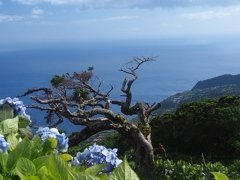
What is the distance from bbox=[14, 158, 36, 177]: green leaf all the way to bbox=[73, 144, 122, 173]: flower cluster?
769 millimetres

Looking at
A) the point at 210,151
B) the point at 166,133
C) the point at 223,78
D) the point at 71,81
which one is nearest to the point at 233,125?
the point at 210,151

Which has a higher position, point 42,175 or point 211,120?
point 42,175

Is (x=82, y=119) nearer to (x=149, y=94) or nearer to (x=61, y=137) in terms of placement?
(x=61, y=137)

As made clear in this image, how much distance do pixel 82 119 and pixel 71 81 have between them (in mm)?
3316

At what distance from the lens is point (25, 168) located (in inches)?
79.5

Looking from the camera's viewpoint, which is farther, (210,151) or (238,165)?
(210,151)

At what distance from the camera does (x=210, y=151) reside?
19.6m

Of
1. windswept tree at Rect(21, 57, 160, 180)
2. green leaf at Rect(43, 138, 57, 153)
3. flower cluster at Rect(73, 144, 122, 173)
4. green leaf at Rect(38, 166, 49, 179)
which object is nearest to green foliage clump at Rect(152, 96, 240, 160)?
windswept tree at Rect(21, 57, 160, 180)

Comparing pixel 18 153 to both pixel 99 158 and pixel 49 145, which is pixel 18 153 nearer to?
pixel 49 145

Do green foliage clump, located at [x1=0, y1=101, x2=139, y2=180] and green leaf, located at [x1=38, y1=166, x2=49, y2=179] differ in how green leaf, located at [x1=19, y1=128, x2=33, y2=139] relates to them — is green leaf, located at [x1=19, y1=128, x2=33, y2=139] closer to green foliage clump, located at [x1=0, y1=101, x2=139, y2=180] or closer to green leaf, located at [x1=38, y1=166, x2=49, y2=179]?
green foliage clump, located at [x1=0, y1=101, x2=139, y2=180]

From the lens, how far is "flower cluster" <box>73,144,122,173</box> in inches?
109

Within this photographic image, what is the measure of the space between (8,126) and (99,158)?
48cm

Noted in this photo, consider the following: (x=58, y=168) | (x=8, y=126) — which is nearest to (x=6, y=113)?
(x=8, y=126)

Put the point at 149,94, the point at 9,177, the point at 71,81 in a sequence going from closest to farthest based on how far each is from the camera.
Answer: the point at 9,177 < the point at 71,81 < the point at 149,94
